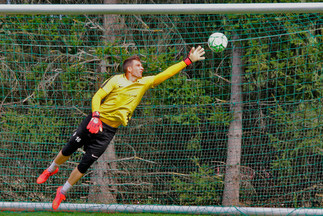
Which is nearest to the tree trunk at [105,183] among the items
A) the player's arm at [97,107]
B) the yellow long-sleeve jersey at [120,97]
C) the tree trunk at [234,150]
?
the tree trunk at [234,150]

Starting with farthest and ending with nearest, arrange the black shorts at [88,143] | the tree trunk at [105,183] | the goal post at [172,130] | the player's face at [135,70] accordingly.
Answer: the tree trunk at [105,183], the goal post at [172,130], the player's face at [135,70], the black shorts at [88,143]

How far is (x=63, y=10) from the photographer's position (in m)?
4.70

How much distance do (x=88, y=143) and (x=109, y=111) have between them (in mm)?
492

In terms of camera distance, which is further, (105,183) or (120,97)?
(105,183)

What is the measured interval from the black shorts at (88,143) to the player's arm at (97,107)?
257 mm

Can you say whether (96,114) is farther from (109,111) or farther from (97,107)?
(109,111)

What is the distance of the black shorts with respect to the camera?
4395 millimetres

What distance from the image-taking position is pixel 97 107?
4.27 metres

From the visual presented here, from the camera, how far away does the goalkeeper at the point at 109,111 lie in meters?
4.41

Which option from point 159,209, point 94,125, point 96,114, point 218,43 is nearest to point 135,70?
point 96,114

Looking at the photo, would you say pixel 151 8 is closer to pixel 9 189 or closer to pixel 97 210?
pixel 97 210

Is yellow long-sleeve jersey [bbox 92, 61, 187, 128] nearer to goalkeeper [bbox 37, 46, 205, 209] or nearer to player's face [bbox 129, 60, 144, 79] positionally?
goalkeeper [bbox 37, 46, 205, 209]

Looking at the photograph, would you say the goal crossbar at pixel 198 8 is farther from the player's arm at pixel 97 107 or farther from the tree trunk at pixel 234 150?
the tree trunk at pixel 234 150

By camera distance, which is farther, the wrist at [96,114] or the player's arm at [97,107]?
the wrist at [96,114]
